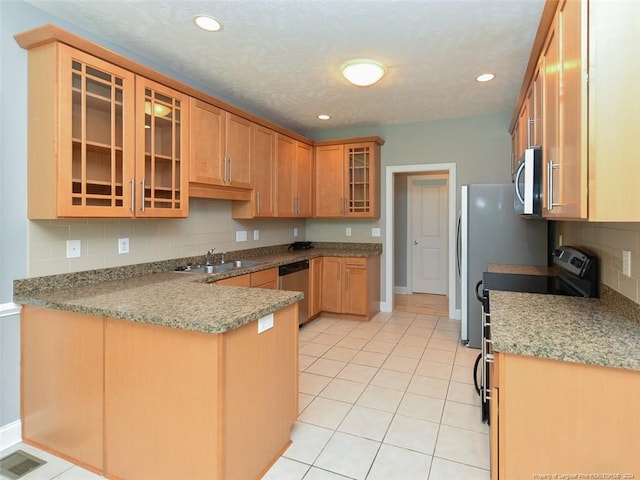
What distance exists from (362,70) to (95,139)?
1973mm

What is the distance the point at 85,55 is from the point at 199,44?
2.59 ft

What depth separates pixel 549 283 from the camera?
272 cm

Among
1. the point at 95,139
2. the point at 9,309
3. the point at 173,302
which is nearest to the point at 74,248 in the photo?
the point at 9,309

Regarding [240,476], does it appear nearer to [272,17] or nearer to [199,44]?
[272,17]

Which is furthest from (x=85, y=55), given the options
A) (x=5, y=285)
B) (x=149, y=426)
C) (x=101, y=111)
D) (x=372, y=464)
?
(x=372, y=464)

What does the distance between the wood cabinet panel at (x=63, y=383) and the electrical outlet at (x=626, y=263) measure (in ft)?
8.21

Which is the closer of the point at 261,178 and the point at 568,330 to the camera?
the point at 568,330

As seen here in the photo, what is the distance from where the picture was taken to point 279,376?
75.3 inches

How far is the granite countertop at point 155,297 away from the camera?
1.54 meters

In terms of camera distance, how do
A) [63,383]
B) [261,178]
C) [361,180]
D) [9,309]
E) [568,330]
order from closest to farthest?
[568,330]
[63,383]
[9,309]
[261,178]
[361,180]

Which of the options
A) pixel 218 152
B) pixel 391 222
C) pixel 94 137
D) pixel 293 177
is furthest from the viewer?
pixel 391 222

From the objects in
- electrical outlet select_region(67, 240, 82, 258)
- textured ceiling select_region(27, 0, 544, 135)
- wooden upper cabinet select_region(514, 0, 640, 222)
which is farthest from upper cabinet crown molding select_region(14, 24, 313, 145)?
wooden upper cabinet select_region(514, 0, 640, 222)

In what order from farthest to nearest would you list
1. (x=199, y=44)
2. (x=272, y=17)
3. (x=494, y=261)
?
(x=494, y=261) < (x=199, y=44) < (x=272, y=17)

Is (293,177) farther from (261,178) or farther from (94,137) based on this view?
(94,137)
